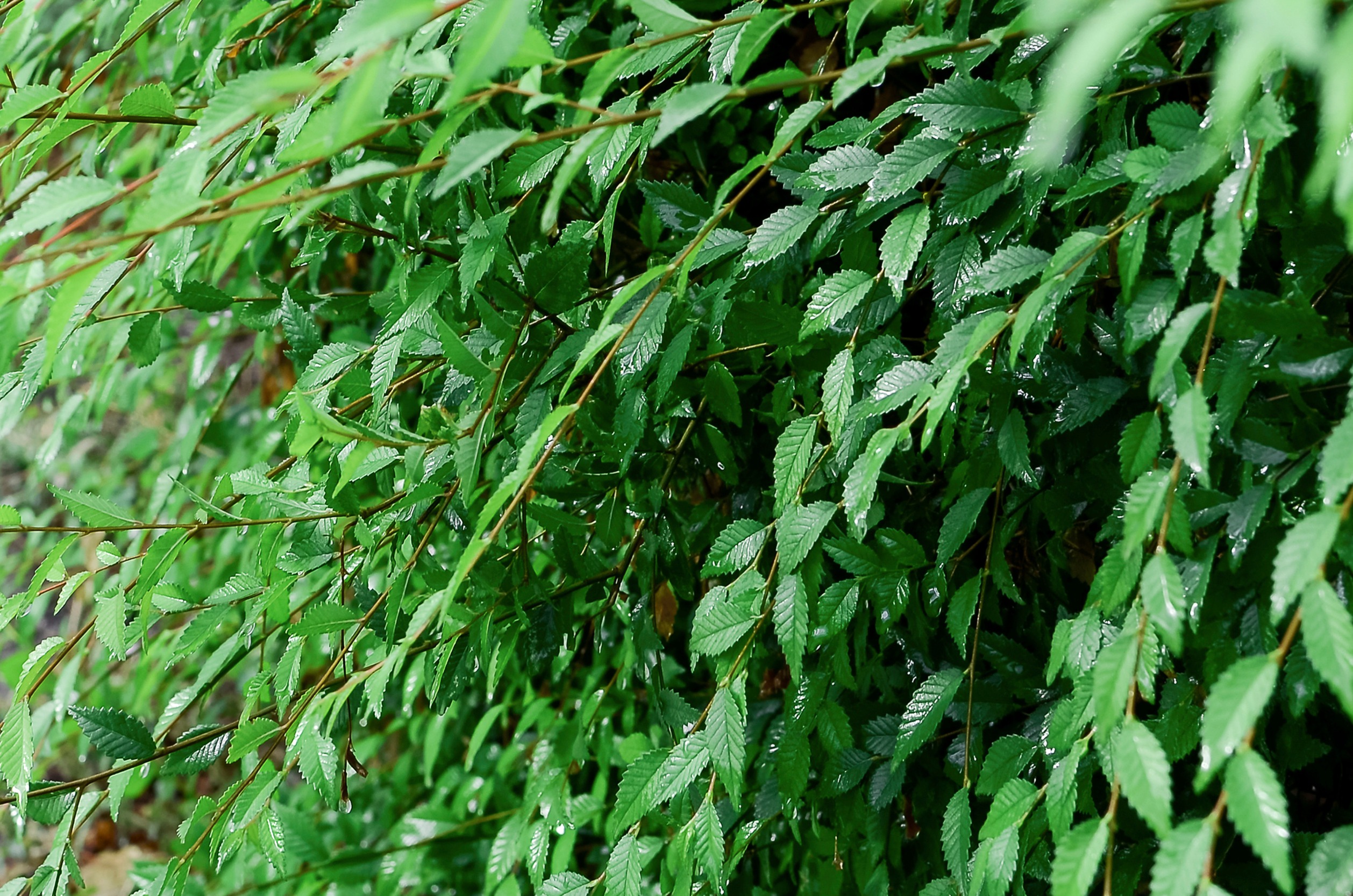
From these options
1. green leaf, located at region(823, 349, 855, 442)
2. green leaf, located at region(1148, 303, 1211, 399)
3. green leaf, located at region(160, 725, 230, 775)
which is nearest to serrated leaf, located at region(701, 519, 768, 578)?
green leaf, located at region(823, 349, 855, 442)

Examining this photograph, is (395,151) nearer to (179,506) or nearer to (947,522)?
(947,522)

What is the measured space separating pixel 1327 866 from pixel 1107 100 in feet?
1.51

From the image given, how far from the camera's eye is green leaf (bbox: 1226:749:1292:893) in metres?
0.43

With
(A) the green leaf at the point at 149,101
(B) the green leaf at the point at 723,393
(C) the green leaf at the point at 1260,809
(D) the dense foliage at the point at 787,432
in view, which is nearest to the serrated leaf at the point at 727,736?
(D) the dense foliage at the point at 787,432

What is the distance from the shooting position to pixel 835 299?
2.35 ft

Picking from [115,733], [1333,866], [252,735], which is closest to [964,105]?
[1333,866]

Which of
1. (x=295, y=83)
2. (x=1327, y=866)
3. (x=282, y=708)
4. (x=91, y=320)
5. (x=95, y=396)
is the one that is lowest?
(x=1327, y=866)

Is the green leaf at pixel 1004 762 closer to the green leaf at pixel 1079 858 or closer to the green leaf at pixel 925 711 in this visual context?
the green leaf at pixel 925 711

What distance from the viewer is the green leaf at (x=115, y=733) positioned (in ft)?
2.64

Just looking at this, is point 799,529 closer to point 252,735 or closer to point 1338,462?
point 1338,462

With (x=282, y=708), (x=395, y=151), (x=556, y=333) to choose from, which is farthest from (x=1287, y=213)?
(x=282, y=708)

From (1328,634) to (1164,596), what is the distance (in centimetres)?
7

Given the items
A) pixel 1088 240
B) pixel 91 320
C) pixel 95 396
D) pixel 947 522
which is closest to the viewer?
pixel 1088 240

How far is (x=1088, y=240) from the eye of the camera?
56 centimetres
